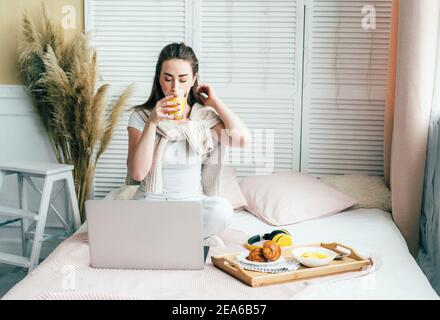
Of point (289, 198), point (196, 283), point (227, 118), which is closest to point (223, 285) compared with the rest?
point (196, 283)

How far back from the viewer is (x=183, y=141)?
8.45 feet

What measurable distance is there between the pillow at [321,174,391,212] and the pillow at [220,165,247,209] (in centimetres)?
49

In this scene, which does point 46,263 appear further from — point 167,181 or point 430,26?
point 430,26

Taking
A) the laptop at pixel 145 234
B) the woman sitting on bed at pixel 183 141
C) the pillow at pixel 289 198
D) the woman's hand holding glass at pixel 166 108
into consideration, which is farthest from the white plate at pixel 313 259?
the pillow at pixel 289 198

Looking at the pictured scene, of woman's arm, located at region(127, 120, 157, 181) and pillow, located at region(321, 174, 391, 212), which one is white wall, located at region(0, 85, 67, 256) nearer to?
woman's arm, located at region(127, 120, 157, 181)

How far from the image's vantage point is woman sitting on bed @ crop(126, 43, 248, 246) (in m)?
2.43

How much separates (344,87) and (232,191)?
90 cm

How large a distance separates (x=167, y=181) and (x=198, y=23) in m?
1.22

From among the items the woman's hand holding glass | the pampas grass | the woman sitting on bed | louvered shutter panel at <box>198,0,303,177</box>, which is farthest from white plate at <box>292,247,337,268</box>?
the pampas grass

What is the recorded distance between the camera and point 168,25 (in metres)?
3.43

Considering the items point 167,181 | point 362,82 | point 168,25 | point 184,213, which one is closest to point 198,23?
point 168,25

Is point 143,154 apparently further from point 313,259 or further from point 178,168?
point 313,259

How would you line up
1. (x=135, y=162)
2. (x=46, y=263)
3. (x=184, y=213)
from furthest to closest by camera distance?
(x=135, y=162) → (x=46, y=263) → (x=184, y=213)

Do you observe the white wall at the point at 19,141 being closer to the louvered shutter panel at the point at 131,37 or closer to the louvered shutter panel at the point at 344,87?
the louvered shutter panel at the point at 131,37
